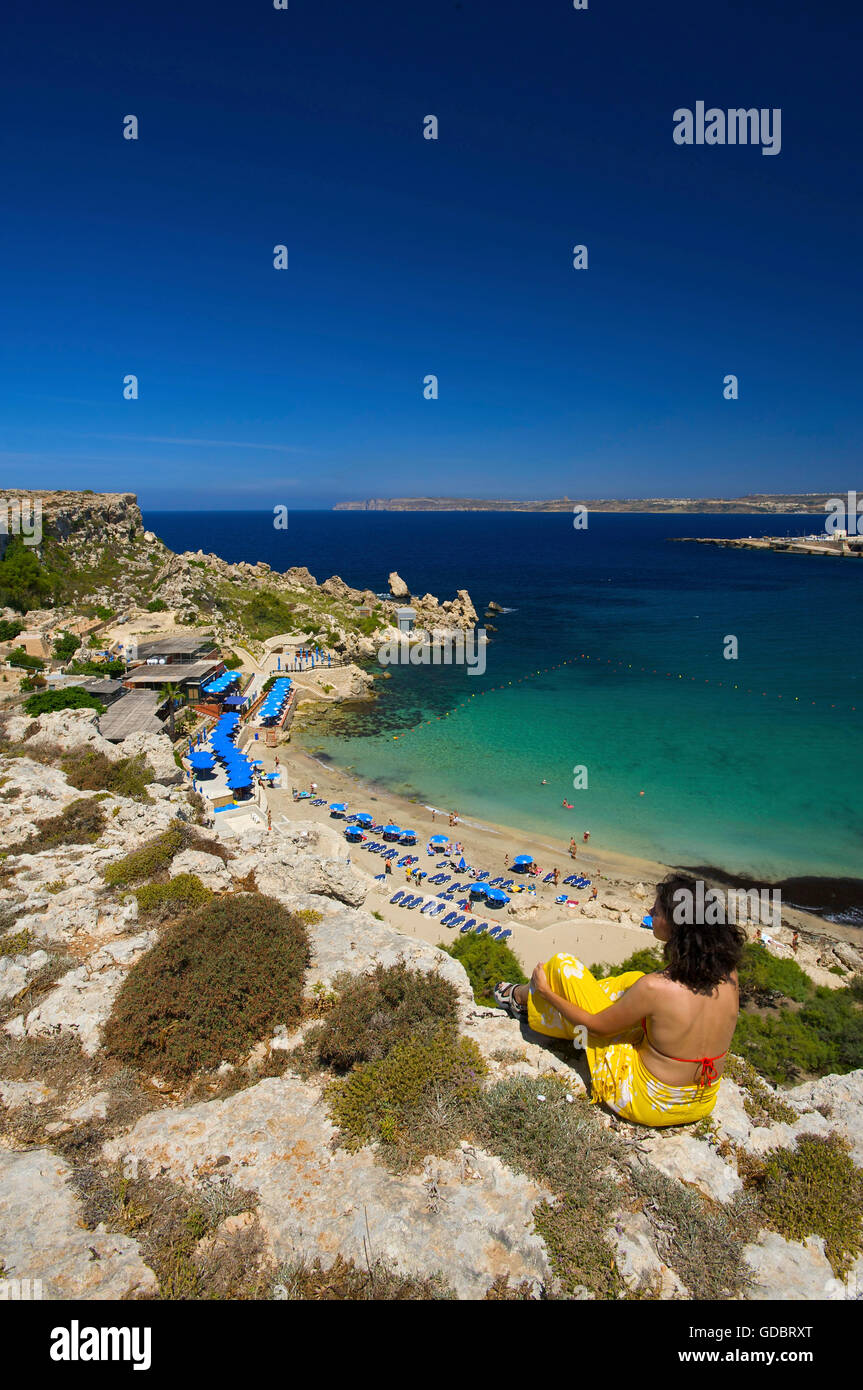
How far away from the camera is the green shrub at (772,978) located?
604 inches

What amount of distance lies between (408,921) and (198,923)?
41.9ft

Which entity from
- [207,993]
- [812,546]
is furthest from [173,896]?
[812,546]

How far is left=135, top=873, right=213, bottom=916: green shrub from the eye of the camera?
8.70 m

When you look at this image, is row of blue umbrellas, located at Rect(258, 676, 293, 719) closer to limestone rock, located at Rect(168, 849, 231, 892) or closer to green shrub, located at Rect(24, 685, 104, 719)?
green shrub, located at Rect(24, 685, 104, 719)

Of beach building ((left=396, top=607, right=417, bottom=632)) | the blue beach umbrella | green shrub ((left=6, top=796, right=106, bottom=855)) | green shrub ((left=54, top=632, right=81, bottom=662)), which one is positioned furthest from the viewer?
beach building ((left=396, top=607, right=417, bottom=632))

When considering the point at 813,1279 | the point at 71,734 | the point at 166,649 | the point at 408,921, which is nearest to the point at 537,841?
the point at 408,921

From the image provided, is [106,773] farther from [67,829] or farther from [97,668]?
[97,668]

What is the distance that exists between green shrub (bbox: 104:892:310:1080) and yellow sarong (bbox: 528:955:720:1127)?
10.3 ft

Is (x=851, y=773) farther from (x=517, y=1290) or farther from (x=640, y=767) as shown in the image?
(x=517, y=1290)

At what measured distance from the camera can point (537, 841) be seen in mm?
27531

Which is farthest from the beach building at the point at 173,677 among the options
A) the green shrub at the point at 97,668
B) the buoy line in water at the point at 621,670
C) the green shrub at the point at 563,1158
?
the green shrub at the point at 563,1158

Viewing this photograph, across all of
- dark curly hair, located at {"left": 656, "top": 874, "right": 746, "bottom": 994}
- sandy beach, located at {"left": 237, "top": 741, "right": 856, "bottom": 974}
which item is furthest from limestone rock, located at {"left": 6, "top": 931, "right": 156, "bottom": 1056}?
sandy beach, located at {"left": 237, "top": 741, "right": 856, "bottom": 974}

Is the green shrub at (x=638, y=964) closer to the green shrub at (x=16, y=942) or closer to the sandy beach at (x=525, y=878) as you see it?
the sandy beach at (x=525, y=878)

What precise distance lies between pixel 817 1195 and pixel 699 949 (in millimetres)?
2281
